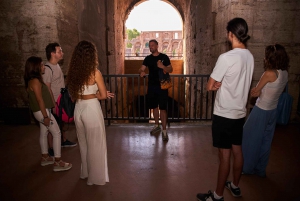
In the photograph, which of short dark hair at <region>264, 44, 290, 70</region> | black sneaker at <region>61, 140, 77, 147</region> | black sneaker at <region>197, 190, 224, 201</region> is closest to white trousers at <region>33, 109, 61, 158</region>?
black sneaker at <region>61, 140, 77, 147</region>

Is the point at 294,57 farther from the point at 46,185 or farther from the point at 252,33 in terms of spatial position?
the point at 46,185

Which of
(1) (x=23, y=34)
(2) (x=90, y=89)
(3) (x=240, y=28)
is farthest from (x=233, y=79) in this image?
(1) (x=23, y=34)

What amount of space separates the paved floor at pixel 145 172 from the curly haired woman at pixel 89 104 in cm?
33

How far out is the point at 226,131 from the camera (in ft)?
7.11

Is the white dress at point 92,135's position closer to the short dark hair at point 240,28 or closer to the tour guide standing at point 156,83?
the short dark hair at point 240,28

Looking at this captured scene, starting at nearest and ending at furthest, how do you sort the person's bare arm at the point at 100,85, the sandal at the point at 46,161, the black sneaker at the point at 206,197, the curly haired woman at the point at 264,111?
the black sneaker at the point at 206,197
the person's bare arm at the point at 100,85
the curly haired woman at the point at 264,111
the sandal at the point at 46,161

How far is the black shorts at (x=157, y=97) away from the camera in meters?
4.38

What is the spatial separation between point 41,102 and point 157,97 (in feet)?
7.40

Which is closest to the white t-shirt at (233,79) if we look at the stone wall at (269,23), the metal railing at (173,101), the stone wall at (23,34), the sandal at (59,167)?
the metal railing at (173,101)

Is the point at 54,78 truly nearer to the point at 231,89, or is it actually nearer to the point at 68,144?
the point at 68,144

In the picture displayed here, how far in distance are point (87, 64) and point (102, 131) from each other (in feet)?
2.72

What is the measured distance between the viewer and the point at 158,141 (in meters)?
4.29

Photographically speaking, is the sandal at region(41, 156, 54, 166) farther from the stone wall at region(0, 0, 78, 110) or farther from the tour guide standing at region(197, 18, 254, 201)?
the stone wall at region(0, 0, 78, 110)

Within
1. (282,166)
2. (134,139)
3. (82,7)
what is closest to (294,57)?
(282,166)
